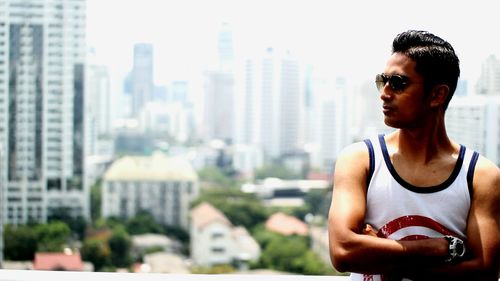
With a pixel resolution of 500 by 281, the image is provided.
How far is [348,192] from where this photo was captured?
2.78ft

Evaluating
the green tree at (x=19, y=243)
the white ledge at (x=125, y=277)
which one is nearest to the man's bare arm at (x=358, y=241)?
the white ledge at (x=125, y=277)

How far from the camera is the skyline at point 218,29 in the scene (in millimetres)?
19516

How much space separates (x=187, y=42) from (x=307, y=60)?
161 inches

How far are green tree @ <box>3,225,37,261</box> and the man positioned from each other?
16984 mm

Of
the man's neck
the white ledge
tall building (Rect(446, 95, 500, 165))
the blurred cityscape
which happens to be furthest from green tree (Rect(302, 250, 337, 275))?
the man's neck

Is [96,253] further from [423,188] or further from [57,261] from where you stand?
[423,188]

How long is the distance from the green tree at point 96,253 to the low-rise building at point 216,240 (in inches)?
87.5

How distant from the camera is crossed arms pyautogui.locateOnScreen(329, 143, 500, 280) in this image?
32.2 inches

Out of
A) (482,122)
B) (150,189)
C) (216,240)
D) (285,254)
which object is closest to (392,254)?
(482,122)

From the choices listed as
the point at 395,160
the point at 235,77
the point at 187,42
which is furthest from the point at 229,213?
the point at 395,160

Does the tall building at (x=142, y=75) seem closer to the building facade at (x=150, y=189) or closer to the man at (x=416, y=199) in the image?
the building facade at (x=150, y=189)

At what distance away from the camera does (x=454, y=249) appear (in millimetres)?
823

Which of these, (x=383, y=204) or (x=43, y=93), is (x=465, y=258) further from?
(x=43, y=93)

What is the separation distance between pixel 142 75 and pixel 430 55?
20.7 m
